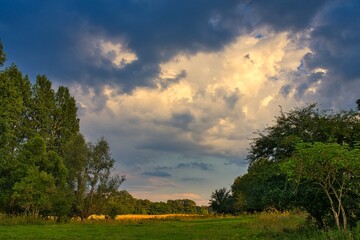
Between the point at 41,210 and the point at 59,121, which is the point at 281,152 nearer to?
the point at 41,210

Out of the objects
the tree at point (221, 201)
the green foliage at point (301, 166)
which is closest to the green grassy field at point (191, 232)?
the green foliage at point (301, 166)

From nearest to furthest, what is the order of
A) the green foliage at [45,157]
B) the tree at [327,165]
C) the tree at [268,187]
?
the tree at [327,165] < the tree at [268,187] < the green foliage at [45,157]

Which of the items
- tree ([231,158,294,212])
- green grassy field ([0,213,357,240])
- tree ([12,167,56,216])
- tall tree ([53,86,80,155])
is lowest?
green grassy field ([0,213,357,240])

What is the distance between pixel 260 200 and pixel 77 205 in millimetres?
43341

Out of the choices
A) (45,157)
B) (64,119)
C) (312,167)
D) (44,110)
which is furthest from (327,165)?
(64,119)

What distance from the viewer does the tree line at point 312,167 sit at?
19719 millimetres

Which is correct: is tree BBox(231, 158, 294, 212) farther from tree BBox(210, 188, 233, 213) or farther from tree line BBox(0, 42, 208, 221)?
tree BBox(210, 188, 233, 213)

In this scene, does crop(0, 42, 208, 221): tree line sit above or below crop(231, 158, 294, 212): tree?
above

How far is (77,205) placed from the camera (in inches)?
2525

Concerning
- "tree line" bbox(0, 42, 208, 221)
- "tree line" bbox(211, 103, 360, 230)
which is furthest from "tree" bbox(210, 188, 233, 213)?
"tree line" bbox(211, 103, 360, 230)

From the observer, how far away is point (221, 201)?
362 feet

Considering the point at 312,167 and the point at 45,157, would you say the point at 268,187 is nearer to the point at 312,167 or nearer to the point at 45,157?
the point at 312,167

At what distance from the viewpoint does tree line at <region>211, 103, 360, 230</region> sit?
19719mm

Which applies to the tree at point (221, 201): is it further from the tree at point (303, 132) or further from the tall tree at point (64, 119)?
the tree at point (303, 132)
